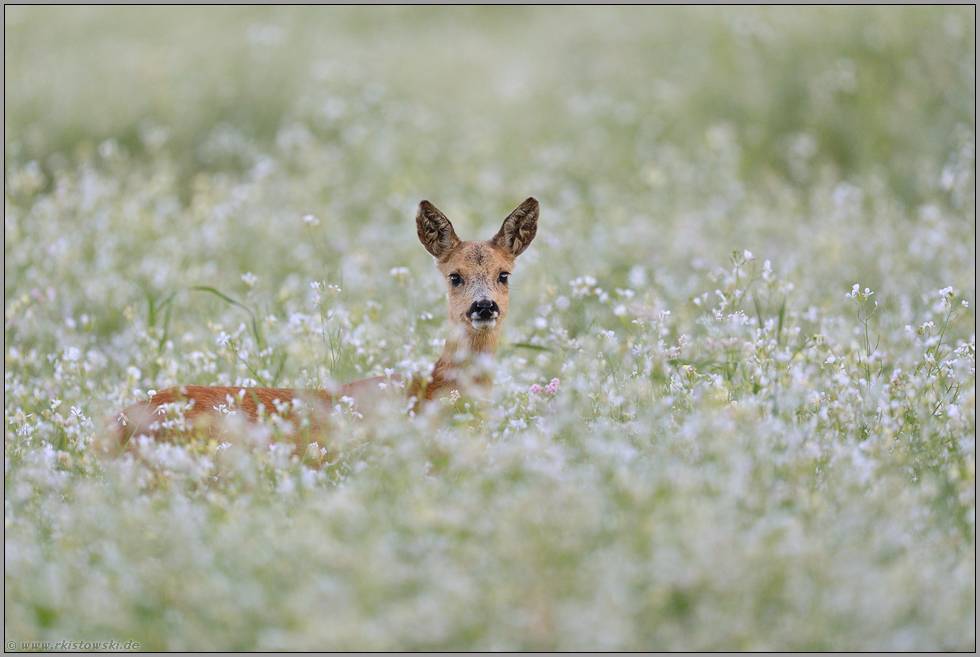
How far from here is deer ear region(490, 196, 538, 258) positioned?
596cm

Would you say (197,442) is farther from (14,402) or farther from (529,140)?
(529,140)

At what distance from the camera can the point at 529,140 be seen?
36.9 feet

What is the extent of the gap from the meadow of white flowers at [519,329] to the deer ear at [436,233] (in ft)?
1.76

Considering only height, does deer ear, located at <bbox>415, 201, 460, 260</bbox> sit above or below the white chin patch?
above

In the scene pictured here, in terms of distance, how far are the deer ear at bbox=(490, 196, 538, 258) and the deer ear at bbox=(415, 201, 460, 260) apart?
274 millimetres

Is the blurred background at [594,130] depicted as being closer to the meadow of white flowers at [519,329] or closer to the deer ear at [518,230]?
the meadow of white flowers at [519,329]

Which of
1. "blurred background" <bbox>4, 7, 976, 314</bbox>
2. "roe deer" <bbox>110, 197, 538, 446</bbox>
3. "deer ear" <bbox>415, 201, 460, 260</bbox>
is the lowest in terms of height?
"roe deer" <bbox>110, 197, 538, 446</bbox>

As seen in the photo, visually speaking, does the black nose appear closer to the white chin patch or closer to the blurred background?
the white chin patch

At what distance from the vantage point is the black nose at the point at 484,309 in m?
5.45

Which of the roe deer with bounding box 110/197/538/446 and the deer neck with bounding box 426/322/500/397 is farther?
the deer neck with bounding box 426/322/500/397

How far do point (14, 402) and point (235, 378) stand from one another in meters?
1.27

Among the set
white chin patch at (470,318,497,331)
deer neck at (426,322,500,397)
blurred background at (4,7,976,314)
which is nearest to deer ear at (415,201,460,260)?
deer neck at (426,322,500,397)

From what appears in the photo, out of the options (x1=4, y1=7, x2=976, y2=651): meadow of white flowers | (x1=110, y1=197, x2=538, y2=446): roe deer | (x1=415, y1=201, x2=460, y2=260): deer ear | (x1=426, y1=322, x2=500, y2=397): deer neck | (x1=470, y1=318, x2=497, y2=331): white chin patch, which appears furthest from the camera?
(x1=415, y1=201, x2=460, y2=260): deer ear

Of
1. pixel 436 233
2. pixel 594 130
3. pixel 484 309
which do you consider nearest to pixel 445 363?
pixel 484 309
